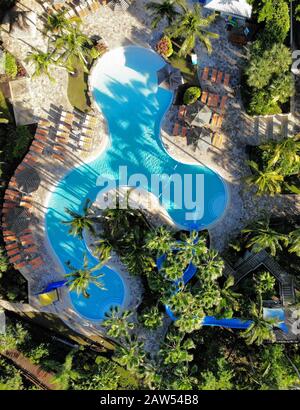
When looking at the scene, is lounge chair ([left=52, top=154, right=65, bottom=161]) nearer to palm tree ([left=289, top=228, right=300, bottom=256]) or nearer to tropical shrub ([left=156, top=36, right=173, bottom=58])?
tropical shrub ([left=156, top=36, right=173, bottom=58])

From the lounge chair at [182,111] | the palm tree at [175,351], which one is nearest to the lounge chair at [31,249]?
the palm tree at [175,351]

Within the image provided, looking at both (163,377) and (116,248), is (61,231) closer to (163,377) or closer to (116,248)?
(116,248)

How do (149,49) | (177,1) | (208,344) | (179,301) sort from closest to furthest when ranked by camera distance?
(179,301), (177,1), (208,344), (149,49)

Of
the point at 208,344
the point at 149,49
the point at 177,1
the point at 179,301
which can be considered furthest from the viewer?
the point at 149,49

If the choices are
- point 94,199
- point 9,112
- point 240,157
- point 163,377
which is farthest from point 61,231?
point 240,157

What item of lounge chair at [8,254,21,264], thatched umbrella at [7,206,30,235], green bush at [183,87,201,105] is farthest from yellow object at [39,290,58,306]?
green bush at [183,87,201,105]

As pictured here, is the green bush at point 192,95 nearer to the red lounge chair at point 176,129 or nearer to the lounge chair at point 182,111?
the lounge chair at point 182,111
